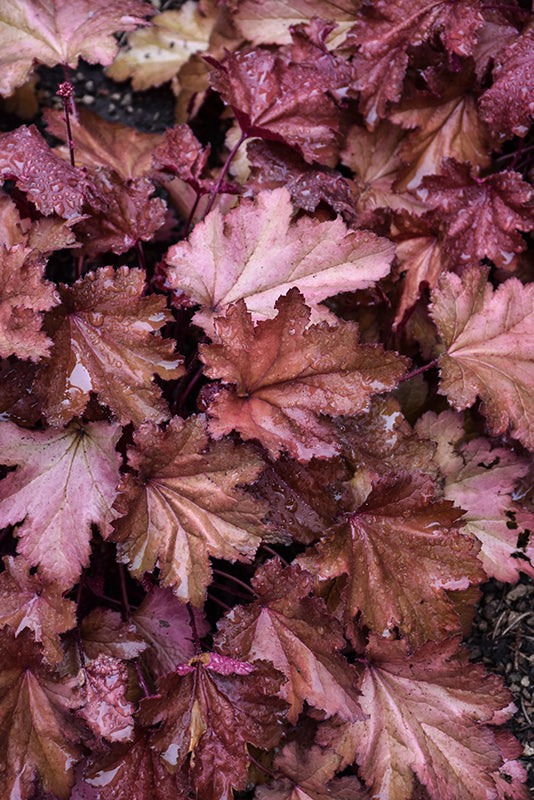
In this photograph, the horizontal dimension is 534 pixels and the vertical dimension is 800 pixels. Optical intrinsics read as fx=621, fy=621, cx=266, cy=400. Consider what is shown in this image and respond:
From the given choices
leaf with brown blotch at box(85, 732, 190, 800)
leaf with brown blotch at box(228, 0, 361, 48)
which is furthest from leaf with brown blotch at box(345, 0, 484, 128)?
leaf with brown blotch at box(85, 732, 190, 800)

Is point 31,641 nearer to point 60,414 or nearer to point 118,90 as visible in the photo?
point 60,414

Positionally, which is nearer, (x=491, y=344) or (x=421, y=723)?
(x=421, y=723)

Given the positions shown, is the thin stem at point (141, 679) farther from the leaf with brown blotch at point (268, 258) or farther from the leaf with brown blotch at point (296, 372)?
the leaf with brown blotch at point (268, 258)

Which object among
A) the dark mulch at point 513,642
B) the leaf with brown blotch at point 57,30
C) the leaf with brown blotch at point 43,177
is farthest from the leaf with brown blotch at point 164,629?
the leaf with brown blotch at point 57,30

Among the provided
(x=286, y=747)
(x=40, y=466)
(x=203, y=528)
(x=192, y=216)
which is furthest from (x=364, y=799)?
(x=192, y=216)

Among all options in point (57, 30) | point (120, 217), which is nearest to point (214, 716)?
point (120, 217)

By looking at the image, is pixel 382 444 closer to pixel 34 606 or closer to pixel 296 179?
pixel 296 179

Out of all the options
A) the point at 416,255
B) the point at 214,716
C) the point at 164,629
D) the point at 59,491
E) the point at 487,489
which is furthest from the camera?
the point at 416,255
